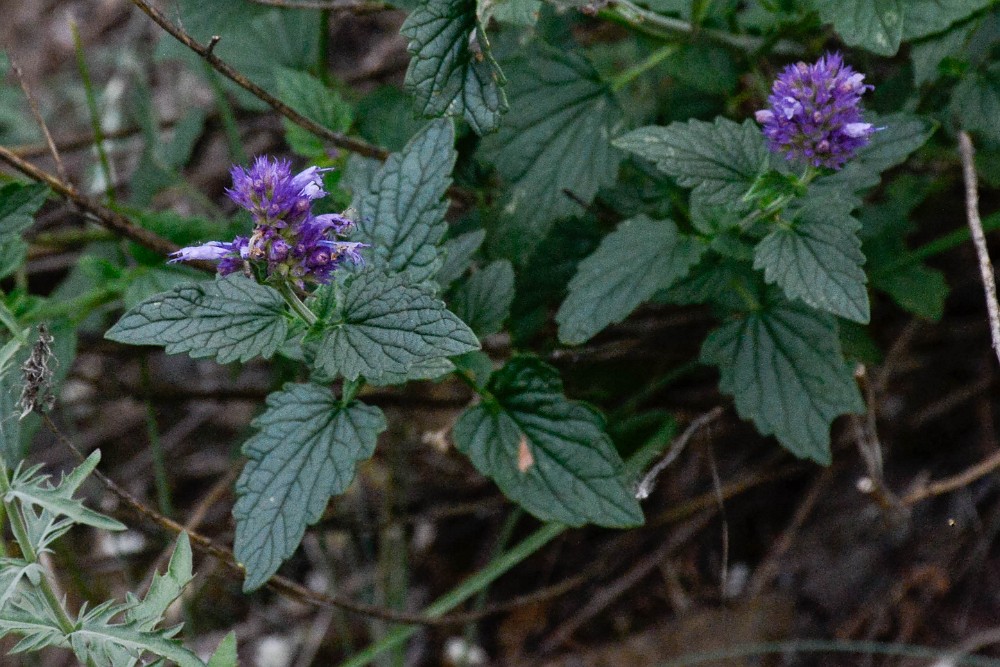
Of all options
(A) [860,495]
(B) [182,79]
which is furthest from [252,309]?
(B) [182,79]

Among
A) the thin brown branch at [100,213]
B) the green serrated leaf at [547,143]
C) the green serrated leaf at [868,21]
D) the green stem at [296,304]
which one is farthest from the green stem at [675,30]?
the thin brown branch at [100,213]

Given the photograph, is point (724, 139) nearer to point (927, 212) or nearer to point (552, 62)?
point (552, 62)

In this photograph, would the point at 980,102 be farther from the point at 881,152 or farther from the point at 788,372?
the point at 788,372

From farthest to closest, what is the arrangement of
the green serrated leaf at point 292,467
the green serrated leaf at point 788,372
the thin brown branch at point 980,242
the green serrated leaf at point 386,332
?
1. the green serrated leaf at point 788,372
2. the thin brown branch at point 980,242
3. the green serrated leaf at point 292,467
4. the green serrated leaf at point 386,332

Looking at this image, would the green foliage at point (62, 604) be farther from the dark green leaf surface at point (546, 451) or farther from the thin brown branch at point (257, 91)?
the thin brown branch at point (257, 91)

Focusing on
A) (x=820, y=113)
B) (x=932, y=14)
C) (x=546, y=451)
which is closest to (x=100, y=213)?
(x=546, y=451)

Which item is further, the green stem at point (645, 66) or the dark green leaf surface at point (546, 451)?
the green stem at point (645, 66)

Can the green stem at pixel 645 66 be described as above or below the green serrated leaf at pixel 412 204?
above

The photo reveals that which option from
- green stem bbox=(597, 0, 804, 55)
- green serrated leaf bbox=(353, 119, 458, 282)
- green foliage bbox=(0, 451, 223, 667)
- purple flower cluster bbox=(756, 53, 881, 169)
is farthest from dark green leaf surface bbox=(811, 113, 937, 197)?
green foliage bbox=(0, 451, 223, 667)
